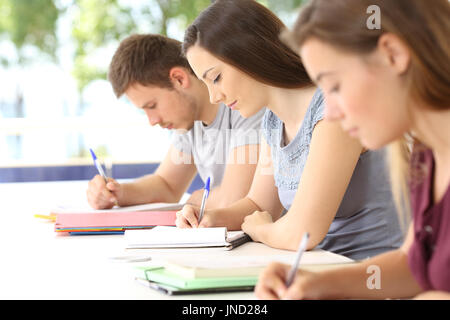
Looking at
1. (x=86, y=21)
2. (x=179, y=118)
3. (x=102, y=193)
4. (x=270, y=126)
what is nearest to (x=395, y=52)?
(x=270, y=126)

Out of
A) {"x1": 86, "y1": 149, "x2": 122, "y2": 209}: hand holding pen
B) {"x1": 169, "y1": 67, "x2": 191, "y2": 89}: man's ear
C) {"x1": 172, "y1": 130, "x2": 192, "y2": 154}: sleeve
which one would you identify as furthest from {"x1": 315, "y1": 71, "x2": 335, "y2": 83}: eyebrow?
{"x1": 172, "y1": 130, "x2": 192, "y2": 154}: sleeve

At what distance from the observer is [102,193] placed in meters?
2.14

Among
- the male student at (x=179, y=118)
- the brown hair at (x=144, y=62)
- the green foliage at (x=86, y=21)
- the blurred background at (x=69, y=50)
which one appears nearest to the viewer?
the male student at (x=179, y=118)

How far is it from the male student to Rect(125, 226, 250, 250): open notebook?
0.63 m

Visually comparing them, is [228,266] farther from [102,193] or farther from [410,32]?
[102,193]

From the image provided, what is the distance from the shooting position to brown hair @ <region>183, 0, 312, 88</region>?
159 centimetres

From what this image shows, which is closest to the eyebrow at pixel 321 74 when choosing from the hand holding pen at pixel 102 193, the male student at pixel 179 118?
the male student at pixel 179 118

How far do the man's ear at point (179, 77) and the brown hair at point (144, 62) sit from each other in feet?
0.05

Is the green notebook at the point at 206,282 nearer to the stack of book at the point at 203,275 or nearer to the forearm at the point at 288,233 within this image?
the stack of book at the point at 203,275

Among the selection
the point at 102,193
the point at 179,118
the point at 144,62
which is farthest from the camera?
the point at 179,118

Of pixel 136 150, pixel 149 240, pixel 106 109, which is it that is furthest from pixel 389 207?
pixel 106 109

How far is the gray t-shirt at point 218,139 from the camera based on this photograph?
2.17 meters

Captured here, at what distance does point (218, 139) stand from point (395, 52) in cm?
155

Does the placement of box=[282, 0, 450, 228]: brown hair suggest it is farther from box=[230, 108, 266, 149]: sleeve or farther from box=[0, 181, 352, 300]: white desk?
box=[230, 108, 266, 149]: sleeve
